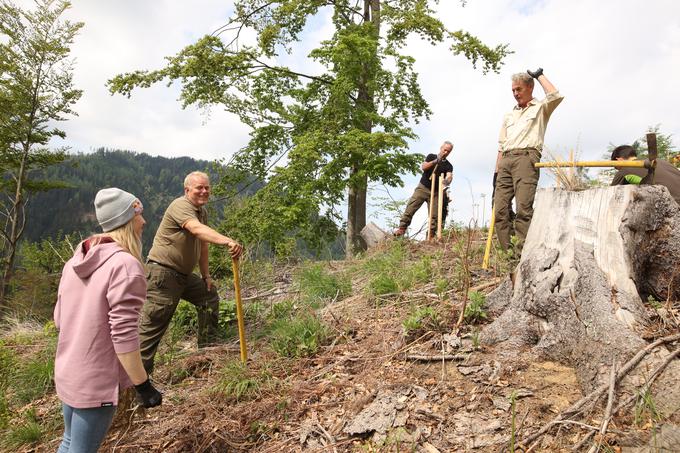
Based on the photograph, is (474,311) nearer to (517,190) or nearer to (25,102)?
(517,190)

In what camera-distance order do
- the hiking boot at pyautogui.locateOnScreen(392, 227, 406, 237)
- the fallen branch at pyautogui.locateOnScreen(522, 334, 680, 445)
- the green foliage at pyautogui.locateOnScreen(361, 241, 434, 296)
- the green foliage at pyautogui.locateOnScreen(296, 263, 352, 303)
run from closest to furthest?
the fallen branch at pyautogui.locateOnScreen(522, 334, 680, 445) → the green foliage at pyautogui.locateOnScreen(361, 241, 434, 296) → the green foliage at pyautogui.locateOnScreen(296, 263, 352, 303) → the hiking boot at pyautogui.locateOnScreen(392, 227, 406, 237)

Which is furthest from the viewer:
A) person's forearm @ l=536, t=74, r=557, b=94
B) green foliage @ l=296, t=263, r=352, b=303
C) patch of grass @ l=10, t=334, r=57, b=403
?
Result: green foliage @ l=296, t=263, r=352, b=303

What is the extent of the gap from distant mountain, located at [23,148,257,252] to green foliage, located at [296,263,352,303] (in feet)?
57.6

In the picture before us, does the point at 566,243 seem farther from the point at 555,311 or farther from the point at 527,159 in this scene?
the point at 527,159

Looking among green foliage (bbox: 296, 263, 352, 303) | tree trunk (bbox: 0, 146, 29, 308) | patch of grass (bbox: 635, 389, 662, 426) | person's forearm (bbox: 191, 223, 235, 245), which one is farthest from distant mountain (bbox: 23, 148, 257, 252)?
patch of grass (bbox: 635, 389, 662, 426)

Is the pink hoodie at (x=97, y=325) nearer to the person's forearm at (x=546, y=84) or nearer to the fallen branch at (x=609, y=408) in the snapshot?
the fallen branch at (x=609, y=408)

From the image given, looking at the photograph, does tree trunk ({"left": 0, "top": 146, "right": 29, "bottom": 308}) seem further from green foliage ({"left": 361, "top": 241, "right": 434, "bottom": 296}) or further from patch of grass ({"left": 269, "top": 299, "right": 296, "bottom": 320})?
green foliage ({"left": 361, "top": 241, "right": 434, "bottom": 296})

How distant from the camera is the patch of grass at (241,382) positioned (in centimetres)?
371

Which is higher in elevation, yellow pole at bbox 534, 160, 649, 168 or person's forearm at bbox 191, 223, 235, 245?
yellow pole at bbox 534, 160, 649, 168

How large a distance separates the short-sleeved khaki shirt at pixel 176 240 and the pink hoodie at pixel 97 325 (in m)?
2.00

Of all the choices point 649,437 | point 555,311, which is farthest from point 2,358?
point 649,437

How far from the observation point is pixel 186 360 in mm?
4664

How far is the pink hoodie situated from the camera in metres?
2.06

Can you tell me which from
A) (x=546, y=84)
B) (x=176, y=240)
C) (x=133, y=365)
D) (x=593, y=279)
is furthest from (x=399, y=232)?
(x=133, y=365)
